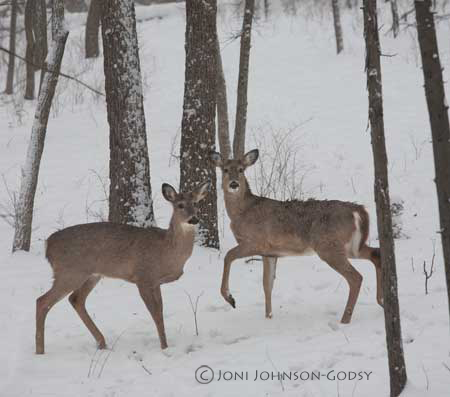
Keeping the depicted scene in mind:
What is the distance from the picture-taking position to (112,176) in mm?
9055

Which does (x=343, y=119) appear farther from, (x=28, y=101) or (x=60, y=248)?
(x=60, y=248)

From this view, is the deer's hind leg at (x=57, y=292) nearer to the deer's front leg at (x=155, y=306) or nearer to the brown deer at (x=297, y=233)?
the deer's front leg at (x=155, y=306)

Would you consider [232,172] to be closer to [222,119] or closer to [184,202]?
[184,202]

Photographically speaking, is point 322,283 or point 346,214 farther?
point 322,283

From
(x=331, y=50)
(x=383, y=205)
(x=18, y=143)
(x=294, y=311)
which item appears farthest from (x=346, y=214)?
(x=331, y=50)

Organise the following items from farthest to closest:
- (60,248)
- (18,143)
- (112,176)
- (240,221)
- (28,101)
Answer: (28,101) → (18,143) → (112,176) → (240,221) → (60,248)

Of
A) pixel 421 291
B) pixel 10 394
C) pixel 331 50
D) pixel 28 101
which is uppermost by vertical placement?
pixel 331 50

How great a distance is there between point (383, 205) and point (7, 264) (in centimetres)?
620

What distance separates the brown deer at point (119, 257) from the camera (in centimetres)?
655

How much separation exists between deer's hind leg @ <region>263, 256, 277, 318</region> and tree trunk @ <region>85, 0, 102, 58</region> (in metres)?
16.5

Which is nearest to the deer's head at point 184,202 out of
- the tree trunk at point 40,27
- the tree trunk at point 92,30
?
the tree trunk at point 40,27

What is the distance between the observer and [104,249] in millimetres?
6742

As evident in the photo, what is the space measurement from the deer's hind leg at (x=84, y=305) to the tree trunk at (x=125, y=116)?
2193 mm

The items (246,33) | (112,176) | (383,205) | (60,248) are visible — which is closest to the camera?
(383,205)
